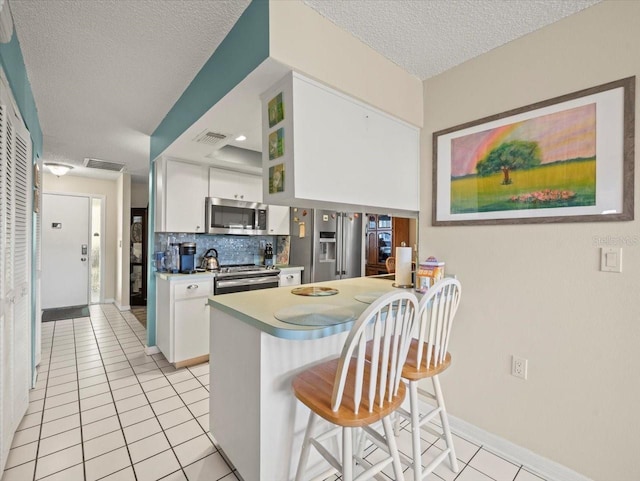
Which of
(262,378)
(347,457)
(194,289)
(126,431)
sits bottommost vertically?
(126,431)

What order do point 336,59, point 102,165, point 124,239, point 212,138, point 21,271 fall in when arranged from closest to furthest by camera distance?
point 336,59
point 21,271
point 212,138
point 102,165
point 124,239

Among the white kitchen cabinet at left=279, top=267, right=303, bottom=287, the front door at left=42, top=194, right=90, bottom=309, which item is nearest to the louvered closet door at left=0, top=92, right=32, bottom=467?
the white kitchen cabinet at left=279, top=267, right=303, bottom=287

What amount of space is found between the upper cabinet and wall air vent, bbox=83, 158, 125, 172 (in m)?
3.76

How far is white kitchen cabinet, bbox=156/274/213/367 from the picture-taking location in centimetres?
286

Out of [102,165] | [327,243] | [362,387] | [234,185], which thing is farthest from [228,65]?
[102,165]

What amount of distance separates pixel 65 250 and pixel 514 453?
6586mm

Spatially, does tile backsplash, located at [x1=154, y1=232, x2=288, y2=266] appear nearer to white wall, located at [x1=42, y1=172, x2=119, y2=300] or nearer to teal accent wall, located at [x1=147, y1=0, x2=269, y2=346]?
teal accent wall, located at [x1=147, y1=0, x2=269, y2=346]

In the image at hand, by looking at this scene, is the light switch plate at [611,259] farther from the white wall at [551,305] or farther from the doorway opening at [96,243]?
the doorway opening at [96,243]

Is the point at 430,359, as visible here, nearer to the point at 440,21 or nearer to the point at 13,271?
the point at 440,21

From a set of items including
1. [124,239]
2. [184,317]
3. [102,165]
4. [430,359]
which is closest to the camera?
[430,359]

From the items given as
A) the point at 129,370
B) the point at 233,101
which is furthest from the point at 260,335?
the point at 129,370

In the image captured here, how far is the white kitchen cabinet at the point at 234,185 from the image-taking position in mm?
3467

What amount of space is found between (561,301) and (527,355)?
36 cm

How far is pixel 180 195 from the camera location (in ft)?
10.6
